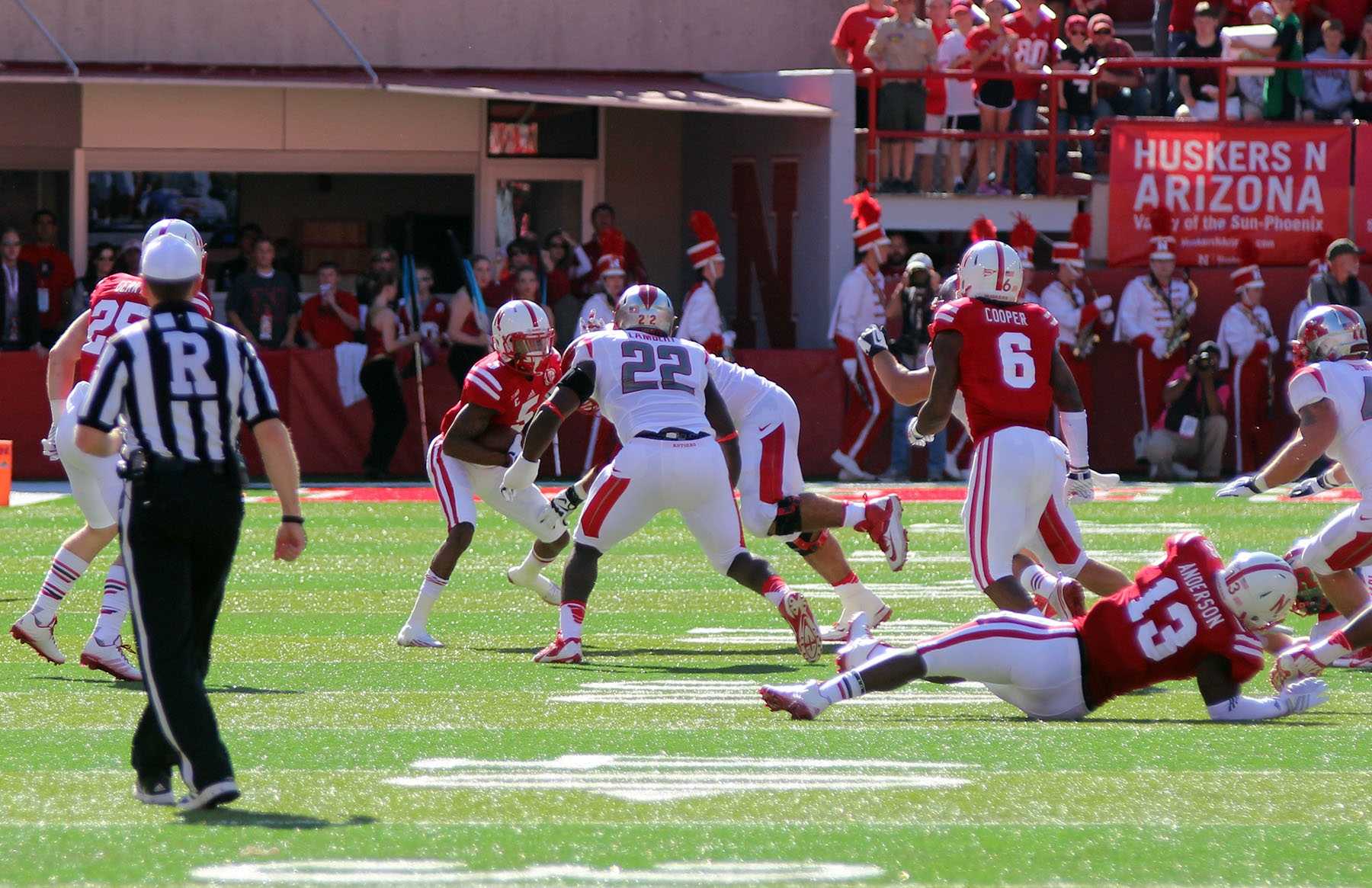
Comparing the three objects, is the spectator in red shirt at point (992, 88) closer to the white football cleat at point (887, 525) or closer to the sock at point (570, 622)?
the white football cleat at point (887, 525)

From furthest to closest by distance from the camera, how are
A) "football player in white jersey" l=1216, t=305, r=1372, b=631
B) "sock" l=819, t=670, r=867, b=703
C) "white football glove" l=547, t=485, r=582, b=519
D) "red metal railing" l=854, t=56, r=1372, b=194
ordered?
"red metal railing" l=854, t=56, r=1372, b=194, "white football glove" l=547, t=485, r=582, b=519, "football player in white jersey" l=1216, t=305, r=1372, b=631, "sock" l=819, t=670, r=867, b=703

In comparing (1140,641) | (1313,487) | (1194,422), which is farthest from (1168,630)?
(1194,422)

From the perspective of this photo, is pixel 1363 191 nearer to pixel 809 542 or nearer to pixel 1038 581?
pixel 809 542

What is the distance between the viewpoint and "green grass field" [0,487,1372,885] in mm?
5336

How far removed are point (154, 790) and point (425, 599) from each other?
3719mm

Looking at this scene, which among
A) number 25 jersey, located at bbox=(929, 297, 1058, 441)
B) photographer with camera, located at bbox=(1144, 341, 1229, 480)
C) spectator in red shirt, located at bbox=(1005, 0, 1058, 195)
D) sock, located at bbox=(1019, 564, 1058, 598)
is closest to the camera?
sock, located at bbox=(1019, 564, 1058, 598)

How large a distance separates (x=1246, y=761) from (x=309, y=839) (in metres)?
2.84

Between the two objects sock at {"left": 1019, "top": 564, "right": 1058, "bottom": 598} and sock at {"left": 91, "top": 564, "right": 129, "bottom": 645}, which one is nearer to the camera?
sock at {"left": 1019, "top": 564, "right": 1058, "bottom": 598}

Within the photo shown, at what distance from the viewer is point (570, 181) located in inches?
877

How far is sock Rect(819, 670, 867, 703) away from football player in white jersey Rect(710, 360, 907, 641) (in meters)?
2.81

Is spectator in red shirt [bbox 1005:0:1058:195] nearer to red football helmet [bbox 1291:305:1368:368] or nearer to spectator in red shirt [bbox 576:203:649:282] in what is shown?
spectator in red shirt [bbox 576:203:649:282]

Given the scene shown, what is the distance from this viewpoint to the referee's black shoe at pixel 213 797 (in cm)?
589

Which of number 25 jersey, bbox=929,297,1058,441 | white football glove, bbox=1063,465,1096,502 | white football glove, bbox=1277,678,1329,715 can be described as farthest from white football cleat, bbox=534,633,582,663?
white football glove, bbox=1277,678,1329,715

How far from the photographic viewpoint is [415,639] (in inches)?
386
